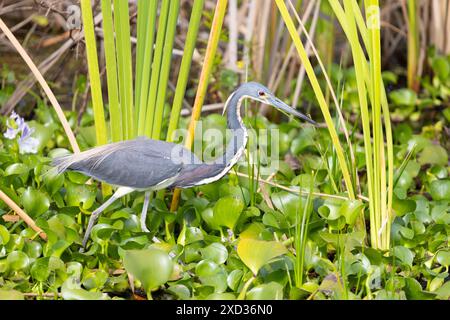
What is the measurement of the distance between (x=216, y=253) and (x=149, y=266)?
46 centimetres

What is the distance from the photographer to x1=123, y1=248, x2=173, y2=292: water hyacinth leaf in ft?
9.56

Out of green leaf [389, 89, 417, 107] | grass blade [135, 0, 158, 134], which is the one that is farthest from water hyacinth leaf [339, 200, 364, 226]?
green leaf [389, 89, 417, 107]

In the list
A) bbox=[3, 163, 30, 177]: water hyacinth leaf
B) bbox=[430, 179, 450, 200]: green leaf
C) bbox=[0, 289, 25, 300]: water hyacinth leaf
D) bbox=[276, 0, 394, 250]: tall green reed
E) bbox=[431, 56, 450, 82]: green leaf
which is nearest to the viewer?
bbox=[0, 289, 25, 300]: water hyacinth leaf

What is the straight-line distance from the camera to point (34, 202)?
3557 mm

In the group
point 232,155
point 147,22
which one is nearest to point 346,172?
point 232,155

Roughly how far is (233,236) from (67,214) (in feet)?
2.31

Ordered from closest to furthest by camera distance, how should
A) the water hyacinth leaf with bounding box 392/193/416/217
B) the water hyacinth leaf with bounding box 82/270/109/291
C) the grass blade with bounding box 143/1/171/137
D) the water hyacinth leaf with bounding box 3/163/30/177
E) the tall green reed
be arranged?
1. the tall green reed
2. the water hyacinth leaf with bounding box 82/270/109/291
3. the grass blade with bounding box 143/1/171/137
4. the water hyacinth leaf with bounding box 392/193/416/217
5. the water hyacinth leaf with bounding box 3/163/30/177

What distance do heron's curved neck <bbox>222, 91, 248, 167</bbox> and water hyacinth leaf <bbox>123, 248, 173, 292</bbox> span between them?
25.9 inches

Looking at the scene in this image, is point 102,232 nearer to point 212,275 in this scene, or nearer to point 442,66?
point 212,275

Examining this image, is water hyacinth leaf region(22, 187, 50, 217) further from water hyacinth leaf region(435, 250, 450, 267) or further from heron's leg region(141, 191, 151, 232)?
water hyacinth leaf region(435, 250, 450, 267)

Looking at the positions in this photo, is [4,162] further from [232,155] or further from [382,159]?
[382,159]

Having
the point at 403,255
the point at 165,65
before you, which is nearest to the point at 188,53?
the point at 165,65

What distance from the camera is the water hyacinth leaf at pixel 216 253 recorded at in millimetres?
3315

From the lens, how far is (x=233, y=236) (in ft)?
11.7
